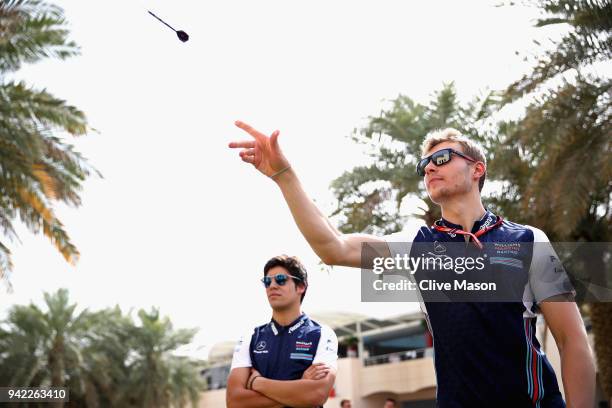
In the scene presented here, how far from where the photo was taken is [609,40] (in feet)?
40.7

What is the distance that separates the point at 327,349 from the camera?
4629 mm

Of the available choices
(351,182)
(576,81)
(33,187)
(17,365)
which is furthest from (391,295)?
(17,365)

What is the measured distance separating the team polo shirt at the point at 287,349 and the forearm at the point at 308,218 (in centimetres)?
161

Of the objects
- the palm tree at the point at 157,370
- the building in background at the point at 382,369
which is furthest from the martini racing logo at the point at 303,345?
the palm tree at the point at 157,370

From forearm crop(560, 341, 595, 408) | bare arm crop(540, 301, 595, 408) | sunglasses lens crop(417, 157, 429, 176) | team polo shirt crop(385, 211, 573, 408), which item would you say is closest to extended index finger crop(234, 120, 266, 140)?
sunglasses lens crop(417, 157, 429, 176)

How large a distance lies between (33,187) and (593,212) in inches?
488

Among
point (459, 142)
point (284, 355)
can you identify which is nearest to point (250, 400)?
point (284, 355)

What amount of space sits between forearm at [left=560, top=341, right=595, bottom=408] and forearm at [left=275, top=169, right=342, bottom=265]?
1026mm

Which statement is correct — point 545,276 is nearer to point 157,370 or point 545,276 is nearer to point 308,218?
point 308,218

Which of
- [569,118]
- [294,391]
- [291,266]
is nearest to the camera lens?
[294,391]

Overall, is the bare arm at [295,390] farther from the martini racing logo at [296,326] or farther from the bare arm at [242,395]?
the martini racing logo at [296,326]

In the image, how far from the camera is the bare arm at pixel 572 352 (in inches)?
115

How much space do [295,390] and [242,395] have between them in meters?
0.35

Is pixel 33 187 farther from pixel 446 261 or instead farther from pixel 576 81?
pixel 446 261
